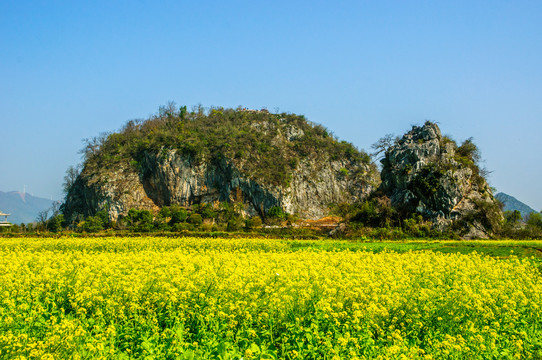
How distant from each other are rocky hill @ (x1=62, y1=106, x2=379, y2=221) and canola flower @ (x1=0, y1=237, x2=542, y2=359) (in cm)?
8336

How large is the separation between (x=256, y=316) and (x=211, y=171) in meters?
94.4

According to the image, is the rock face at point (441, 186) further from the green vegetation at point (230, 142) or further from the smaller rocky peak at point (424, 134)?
the green vegetation at point (230, 142)

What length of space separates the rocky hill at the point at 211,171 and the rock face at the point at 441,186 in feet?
132

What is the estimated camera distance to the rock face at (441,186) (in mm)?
49562

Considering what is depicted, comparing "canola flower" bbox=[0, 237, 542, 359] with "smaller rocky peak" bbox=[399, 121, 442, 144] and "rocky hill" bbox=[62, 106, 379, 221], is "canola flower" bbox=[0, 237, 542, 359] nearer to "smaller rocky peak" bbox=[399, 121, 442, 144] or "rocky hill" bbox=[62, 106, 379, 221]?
"smaller rocky peak" bbox=[399, 121, 442, 144]

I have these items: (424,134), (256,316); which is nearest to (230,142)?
(424,134)

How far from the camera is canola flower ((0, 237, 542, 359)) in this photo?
22.2 ft

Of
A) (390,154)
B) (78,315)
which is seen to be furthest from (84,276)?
(390,154)

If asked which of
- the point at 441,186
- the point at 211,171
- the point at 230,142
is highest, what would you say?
the point at 230,142

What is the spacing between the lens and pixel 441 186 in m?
52.5

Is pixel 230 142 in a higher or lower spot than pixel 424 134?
higher

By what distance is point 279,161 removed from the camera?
344 feet

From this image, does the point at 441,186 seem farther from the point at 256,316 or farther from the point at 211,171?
the point at 211,171

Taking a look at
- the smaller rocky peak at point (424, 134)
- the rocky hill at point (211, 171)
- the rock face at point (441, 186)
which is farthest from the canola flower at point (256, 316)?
the rocky hill at point (211, 171)
